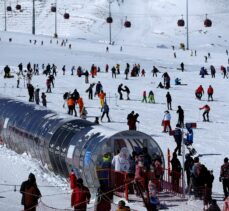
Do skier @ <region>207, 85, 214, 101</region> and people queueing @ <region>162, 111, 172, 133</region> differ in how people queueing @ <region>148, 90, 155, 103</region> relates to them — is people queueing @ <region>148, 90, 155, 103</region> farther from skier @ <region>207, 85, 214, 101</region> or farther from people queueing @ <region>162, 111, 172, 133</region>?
people queueing @ <region>162, 111, 172, 133</region>

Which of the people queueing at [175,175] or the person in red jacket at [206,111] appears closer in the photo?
the people queueing at [175,175]

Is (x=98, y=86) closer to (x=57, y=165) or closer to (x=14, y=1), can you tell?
(x=57, y=165)

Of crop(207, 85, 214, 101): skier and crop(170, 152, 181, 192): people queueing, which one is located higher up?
crop(207, 85, 214, 101): skier

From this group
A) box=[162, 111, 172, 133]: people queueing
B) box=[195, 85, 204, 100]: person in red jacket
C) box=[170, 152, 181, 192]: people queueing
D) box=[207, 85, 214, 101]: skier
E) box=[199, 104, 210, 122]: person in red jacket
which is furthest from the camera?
box=[195, 85, 204, 100]: person in red jacket

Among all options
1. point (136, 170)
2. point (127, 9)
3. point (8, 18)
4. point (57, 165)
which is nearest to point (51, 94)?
point (57, 165)

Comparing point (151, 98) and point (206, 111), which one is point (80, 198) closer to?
point (206, 111)

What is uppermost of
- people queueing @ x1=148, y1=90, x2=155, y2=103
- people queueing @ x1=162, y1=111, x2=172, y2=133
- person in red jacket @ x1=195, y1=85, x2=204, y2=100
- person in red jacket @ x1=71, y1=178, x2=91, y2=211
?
person in red jacket @ x1=195, y1=85, x2=204, y2=100

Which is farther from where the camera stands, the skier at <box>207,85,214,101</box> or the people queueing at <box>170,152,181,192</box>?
the skier at <box>207,85,214,101</box>

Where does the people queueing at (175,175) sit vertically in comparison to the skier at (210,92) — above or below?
below

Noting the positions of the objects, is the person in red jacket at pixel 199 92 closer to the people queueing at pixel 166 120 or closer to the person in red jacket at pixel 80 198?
the people queueing at pixel 166 120

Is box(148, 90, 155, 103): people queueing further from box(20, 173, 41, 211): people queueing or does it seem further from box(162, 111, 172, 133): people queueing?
box(20, 173, 41, 211): people queueing

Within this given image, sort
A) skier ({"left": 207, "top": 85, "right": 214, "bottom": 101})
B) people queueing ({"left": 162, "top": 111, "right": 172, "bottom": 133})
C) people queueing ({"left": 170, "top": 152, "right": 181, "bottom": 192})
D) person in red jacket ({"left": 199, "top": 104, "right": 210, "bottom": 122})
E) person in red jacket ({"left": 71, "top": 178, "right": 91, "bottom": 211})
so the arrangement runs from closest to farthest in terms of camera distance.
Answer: person in red jacket ({"left": 71, "top": 178, "right": 91, "bottom": 211})
people queueing ({"left": 170, "top": 152, "right": 181, "bottom": 192})
people queueing ({"left": 162, "top": 111, "right": 172, "bottom": 133})
person in red jacket ({"left": 199, "top": 104, "right": 210, "bottom": 122})
skier ({"left": 207, "top": 85, "right": 214, "bottom": 101})

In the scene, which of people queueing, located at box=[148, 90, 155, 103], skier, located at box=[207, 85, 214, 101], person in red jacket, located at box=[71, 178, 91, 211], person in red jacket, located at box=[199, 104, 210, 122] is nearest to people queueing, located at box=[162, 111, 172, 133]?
person in red jacket, located at box=[199, 104, 210, 122]

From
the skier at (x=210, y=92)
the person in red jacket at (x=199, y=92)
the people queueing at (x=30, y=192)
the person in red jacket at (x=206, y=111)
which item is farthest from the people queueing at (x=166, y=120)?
the people queueing at (x=30, y=192)
